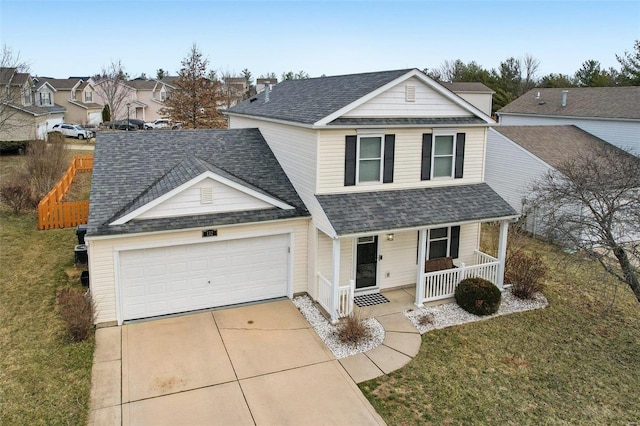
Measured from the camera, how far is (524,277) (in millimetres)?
14805

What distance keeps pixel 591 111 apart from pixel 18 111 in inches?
1704

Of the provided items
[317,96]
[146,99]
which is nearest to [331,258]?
[317,96]

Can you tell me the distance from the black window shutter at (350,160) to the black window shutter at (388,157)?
101 cm

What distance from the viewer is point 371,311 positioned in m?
13.6

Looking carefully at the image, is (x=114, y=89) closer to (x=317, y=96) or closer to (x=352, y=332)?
(x=317, y=96)

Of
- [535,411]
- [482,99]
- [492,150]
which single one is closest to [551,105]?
[492,150]

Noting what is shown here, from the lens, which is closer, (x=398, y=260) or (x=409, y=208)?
(x=409, y=208)

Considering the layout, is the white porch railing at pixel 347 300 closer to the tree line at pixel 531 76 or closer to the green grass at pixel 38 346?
the green grass at pixel 38 346

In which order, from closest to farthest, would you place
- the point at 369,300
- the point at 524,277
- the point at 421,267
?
1. the point at 421,267
2. the point at 369,300
3. the point at 524,277

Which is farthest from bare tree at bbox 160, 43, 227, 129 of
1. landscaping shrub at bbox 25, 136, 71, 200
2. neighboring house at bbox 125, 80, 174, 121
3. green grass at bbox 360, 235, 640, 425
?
green grass at bbox 360, 235, 640, 425

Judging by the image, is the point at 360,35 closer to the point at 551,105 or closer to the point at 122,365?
the point at 551,105

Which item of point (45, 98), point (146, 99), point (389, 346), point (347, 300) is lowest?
point (389, 346)

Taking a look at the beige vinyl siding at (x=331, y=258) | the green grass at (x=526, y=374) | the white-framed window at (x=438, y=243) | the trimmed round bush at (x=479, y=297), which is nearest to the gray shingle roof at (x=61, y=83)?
the beige vinyl siding at (x=331, y=258)

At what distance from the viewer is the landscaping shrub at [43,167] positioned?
24.3m
